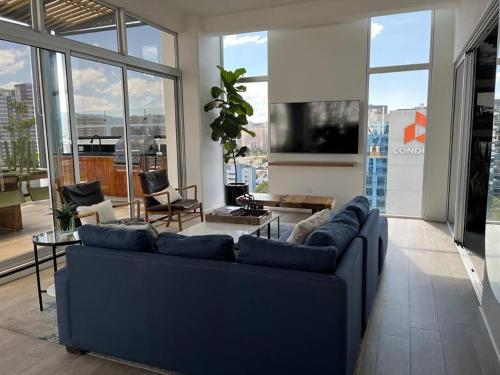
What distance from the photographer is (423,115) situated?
5891 mm

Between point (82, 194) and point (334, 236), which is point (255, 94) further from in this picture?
point (334, 236)

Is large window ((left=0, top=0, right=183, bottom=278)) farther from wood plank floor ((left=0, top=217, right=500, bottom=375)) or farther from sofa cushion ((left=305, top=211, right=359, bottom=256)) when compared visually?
sofa cushion ((left=305, top=211, right=359, bottom=256))

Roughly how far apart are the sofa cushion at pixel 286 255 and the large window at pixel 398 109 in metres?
4.65

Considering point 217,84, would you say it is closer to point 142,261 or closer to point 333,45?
point 333,45

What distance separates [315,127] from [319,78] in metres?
0.81

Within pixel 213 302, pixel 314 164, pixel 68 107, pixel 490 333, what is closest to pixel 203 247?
pixel 213 302

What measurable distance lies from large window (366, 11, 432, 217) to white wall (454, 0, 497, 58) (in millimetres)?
643

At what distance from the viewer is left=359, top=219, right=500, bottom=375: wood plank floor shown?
232 cm

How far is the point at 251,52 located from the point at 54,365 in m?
5.94

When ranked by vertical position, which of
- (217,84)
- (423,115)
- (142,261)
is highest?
(217,84)

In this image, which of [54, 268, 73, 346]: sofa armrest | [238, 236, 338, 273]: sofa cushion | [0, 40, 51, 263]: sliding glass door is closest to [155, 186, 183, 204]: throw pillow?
[0, 40, 51, 263]: sliding glass door

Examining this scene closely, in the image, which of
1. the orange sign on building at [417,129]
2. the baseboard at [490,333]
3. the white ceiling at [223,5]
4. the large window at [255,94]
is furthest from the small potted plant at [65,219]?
the orange sign on building at [417,129]

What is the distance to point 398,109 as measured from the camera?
6.03m

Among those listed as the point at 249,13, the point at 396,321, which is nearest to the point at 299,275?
the point at 396,321
